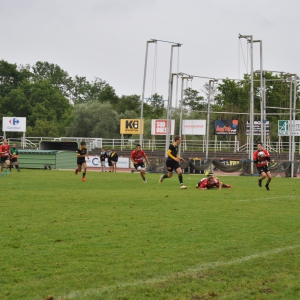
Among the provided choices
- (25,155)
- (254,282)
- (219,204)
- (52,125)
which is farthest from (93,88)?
(254,282)

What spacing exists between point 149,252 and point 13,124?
6855cm

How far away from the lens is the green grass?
20.8ft

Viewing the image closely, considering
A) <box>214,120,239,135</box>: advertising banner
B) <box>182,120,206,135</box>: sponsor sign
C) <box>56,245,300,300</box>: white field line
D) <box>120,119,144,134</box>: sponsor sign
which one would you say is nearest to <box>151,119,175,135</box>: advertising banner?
<box>182,120,206,135</box>: sponsor sign

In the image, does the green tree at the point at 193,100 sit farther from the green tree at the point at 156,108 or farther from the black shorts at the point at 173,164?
the black shorts at the point at 173,164

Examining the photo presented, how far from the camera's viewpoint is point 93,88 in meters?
141

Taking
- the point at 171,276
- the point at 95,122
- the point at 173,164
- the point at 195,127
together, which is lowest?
the point at 171,276

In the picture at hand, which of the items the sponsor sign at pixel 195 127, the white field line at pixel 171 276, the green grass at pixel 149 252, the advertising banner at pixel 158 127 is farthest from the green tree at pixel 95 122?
the white field line at pixel 171 276

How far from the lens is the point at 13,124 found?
74.6 metres

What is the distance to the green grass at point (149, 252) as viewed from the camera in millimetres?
6352

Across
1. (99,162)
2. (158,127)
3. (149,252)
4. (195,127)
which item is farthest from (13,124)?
(149,252)

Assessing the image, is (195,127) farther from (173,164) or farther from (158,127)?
(173,164)

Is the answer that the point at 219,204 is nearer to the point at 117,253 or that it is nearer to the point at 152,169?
the point at 117,253

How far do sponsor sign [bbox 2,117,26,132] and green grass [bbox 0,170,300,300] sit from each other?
6060 cm

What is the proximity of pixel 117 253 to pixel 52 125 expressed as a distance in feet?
292
